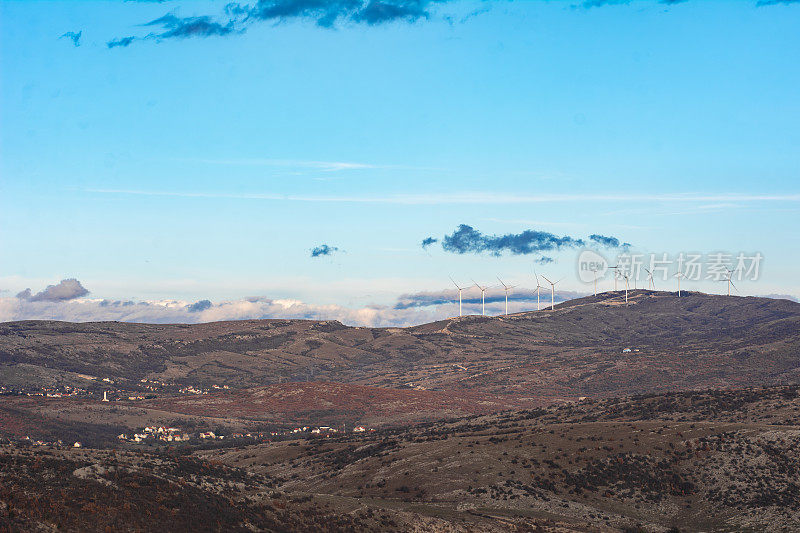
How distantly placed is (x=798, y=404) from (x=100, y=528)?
4063 inches

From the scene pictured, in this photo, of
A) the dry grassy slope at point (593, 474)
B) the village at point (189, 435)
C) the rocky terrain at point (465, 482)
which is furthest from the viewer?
the village at point (189, 435)

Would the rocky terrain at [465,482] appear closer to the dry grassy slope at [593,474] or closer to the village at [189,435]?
the dry grassy slope at [593,474]

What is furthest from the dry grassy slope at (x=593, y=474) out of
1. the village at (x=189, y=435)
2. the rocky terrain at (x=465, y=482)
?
the village at (x=189, y=435)

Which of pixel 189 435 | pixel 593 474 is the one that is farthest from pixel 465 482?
pixel 189 435

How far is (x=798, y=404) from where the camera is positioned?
11950cm

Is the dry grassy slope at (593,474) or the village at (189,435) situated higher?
the dry grassy slope at (593,474)

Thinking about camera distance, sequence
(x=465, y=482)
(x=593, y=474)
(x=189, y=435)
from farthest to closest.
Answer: (x=189, y=435) → (x=593, y=474) → (x=465, y=482)

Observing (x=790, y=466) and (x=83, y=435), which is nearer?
(x=790, y=466)

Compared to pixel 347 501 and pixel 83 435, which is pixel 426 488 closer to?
pixel 347 501

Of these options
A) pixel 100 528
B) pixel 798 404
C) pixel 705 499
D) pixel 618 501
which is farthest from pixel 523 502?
pixel 798 404

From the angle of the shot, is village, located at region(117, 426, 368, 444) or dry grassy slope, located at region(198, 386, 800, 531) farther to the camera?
village, located at region(117, 426, 368, 444)

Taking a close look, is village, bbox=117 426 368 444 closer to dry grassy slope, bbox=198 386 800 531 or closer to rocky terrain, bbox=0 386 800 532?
rocky terrain, bbox=0 386 800 532

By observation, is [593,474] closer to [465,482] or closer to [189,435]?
[465,482]

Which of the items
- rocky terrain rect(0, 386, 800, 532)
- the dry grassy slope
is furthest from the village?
the dry grassy slope
